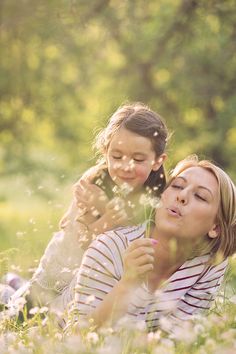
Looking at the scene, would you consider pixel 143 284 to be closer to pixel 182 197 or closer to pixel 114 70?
pixel 182 197

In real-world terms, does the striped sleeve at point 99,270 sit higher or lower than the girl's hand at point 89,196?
lower

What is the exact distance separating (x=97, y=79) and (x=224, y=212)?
13.1m

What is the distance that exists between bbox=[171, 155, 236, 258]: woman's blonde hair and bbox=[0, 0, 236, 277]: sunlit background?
53.2 inches

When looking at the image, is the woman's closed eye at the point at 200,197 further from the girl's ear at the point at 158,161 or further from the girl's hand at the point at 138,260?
the girl's ear at the point at 158,161

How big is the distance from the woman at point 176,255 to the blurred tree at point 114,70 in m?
3.10

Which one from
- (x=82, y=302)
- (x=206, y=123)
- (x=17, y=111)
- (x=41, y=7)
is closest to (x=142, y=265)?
(x=82, y=302)

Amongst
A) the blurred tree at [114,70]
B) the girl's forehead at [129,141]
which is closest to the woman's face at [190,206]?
the girl's forehead at [129,141]

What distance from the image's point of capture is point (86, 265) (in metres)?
4.05

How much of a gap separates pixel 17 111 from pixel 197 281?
11867 mm

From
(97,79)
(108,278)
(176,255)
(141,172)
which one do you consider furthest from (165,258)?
(97,79)

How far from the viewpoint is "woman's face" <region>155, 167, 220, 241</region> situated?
405 centimetres

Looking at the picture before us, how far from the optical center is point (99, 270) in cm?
405

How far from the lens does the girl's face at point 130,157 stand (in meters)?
4.82

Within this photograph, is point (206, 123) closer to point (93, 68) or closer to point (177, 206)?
point (93, 68)
